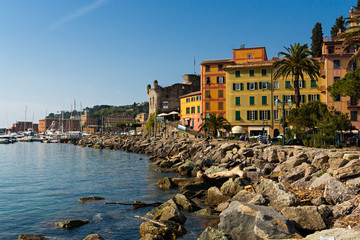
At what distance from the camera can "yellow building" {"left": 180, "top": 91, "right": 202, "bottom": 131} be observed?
6391cm

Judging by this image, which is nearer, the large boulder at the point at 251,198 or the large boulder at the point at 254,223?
the large boulder at the point at 254,223

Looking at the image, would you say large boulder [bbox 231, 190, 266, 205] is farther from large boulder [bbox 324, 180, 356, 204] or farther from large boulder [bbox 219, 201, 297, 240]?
large boulder [bbox 324, 180, 356, 204]

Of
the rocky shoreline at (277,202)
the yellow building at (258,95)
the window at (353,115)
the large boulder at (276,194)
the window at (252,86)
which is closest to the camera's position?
the rocky shoreline at (277,202)

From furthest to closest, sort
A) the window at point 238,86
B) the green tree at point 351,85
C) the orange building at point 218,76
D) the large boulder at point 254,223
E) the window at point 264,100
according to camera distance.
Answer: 1. the orange building at point 218,76
2. the window at point 238,86
3. the window at point 264,100
4. the green tree at point 351,85
5. the large boulder at point 254,223

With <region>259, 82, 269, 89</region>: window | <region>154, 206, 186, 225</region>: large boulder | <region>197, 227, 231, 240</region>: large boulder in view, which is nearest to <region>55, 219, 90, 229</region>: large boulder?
<region>154, 206, 186, 225</region>: large boulder

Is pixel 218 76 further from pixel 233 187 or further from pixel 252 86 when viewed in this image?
pixel 233 187

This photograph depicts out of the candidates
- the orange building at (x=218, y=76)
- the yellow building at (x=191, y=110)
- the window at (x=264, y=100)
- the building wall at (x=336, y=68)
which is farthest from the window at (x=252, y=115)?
the yellow building at (x=191, y=110)

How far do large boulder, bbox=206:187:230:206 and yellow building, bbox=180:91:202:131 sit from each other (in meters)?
46.3

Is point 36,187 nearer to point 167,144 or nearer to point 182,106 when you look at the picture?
point 167,144

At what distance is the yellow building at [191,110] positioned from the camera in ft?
210

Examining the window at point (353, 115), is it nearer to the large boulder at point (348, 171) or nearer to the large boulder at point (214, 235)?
the large boulder at point (348, 171)

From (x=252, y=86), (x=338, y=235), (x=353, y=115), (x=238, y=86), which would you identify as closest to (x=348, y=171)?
(x=338, y=235)

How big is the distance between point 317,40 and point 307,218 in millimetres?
62467

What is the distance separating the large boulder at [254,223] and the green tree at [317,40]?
199ft
